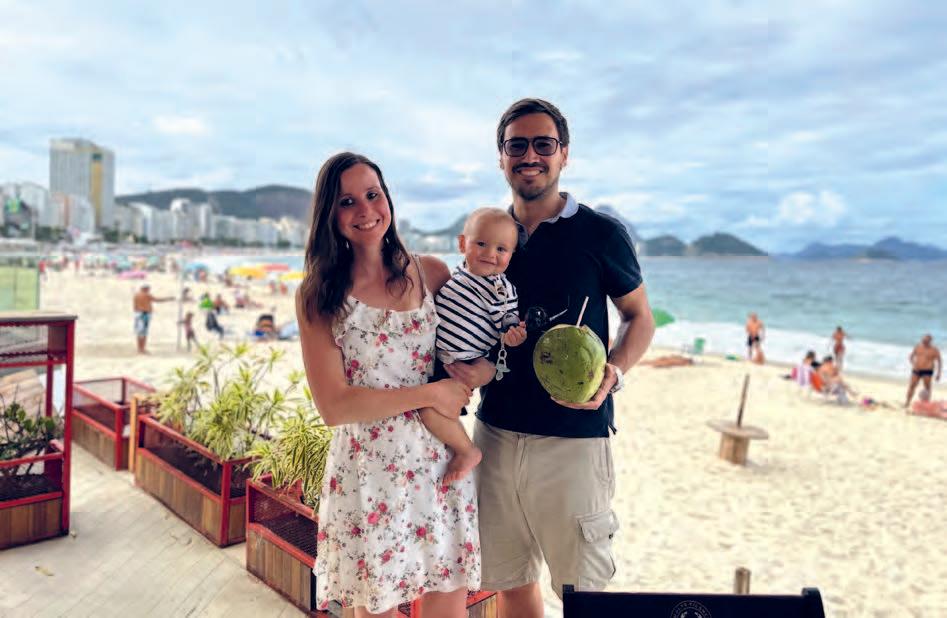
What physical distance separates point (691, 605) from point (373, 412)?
0.91 m

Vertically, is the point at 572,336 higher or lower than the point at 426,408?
higher

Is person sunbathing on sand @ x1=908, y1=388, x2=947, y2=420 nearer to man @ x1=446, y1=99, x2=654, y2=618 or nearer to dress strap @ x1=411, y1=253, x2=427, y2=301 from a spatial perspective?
man @ x1=446, y1=99, x2=654, y2=618

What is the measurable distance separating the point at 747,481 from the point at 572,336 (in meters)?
6.83

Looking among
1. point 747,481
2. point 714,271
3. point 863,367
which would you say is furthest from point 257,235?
point 747,481

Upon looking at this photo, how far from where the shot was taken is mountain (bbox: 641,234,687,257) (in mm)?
115500

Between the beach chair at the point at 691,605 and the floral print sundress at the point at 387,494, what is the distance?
1.64ft

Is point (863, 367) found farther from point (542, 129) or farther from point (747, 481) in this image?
point (542, 129)

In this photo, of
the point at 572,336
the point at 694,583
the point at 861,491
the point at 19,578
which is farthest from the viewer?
the point at 861,491

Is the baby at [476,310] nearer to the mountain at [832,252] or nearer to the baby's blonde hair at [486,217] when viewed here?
the baby's blonde hair at [486,217]

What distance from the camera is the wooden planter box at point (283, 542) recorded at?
123 inches

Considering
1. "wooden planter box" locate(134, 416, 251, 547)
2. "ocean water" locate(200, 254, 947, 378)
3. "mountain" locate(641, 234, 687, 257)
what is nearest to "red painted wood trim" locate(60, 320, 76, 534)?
"wooden planter box" locate(134, 416, 251, 547)

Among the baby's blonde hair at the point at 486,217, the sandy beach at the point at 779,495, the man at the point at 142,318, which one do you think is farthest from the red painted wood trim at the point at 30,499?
the man at the point at 142,318

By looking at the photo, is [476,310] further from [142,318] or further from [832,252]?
[832,252]

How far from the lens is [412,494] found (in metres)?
1.83
